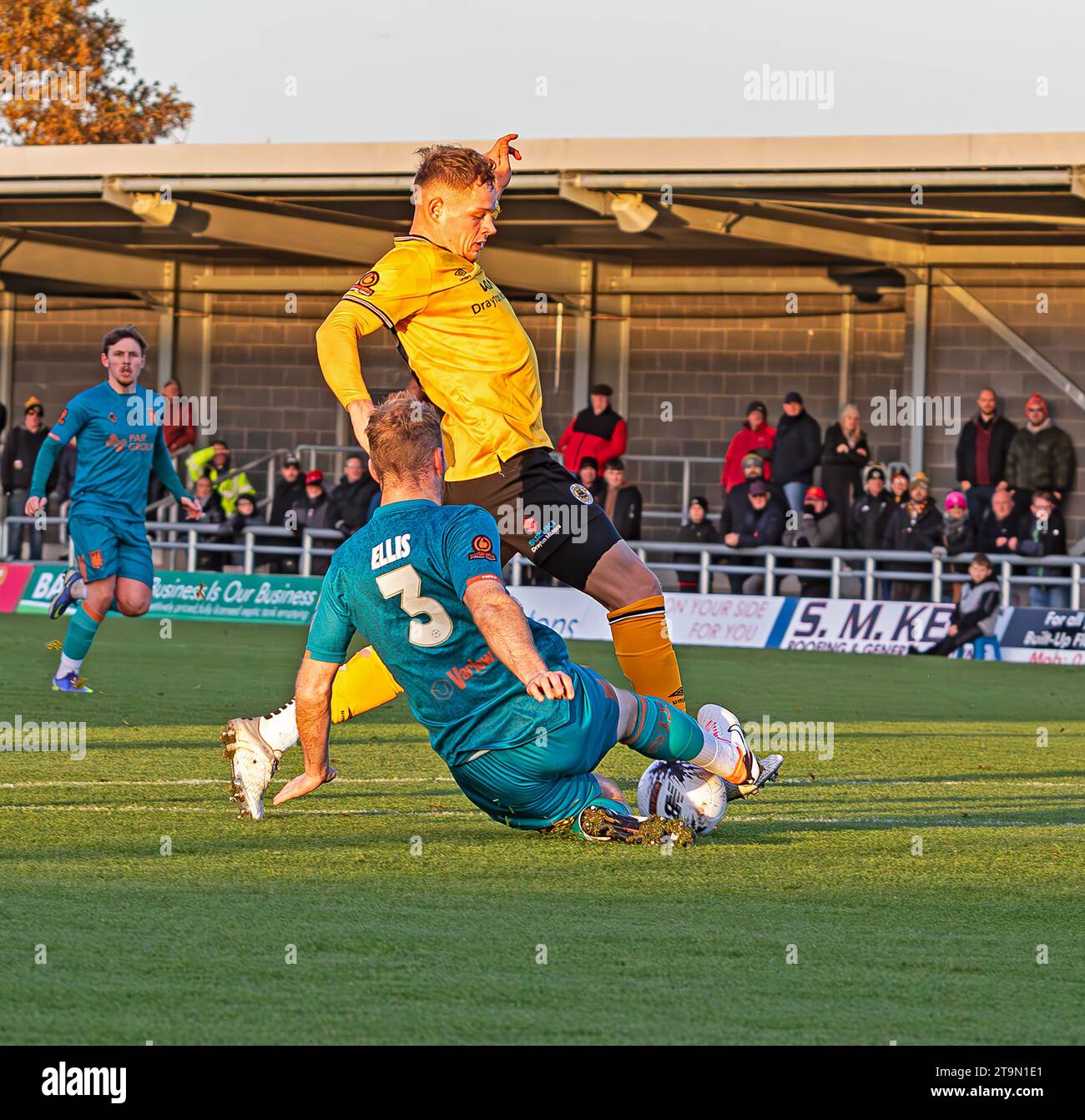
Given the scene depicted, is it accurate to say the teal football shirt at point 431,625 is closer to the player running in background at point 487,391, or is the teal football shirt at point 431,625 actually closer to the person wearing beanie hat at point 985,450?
the player running in background at point 487,391

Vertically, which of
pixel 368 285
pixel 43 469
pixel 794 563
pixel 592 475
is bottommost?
pixel 794 563

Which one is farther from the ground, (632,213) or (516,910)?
(632,213)

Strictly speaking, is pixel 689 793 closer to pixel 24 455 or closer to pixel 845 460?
pixel 845 460

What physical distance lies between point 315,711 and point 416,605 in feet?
1.49

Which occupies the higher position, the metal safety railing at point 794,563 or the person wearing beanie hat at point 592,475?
the person wearing beanie hat at point 592,475

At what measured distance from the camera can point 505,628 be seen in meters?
5.45

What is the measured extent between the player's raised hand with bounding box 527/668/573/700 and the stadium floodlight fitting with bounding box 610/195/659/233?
16180 millimetres

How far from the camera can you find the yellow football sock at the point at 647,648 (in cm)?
693

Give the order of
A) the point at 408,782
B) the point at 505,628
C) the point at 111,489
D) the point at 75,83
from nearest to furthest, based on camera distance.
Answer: the point at 505,628
the point at 408,782
the point at 111,489
the point at 75,83

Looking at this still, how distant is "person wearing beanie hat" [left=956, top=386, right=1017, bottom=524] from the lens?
20.3 metres

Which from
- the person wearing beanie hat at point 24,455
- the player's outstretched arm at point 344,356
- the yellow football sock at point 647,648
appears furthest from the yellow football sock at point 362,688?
the person wearing beanie hat at point 24,455

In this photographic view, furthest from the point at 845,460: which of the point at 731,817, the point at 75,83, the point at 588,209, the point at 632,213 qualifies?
the point at 75,83

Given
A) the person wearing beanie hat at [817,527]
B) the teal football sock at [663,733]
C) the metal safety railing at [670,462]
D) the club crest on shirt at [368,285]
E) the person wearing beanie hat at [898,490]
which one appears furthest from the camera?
the metal safety railing at [670,462]

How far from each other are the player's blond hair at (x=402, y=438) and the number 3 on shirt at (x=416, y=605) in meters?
0.31
